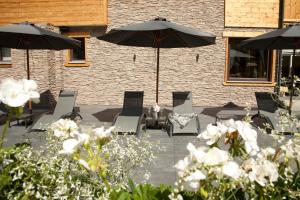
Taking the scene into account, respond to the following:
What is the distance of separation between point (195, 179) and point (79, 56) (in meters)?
14.0

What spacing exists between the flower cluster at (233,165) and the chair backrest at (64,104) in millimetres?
8945

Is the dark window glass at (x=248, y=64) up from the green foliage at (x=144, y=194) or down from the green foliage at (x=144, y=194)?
up

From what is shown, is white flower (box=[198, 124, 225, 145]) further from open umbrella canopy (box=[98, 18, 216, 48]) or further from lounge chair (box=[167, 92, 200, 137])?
lounge chair (box=[167, 92, 200, 137])

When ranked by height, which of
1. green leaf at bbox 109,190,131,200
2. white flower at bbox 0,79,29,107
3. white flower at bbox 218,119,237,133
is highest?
white flower at bbox 0,79,29,107

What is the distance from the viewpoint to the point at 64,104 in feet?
34.3

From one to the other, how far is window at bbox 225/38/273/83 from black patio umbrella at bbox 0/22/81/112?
6.90m

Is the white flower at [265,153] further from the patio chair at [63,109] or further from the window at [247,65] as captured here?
the window at [247,65]

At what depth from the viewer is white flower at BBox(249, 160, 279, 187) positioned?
4.79ft

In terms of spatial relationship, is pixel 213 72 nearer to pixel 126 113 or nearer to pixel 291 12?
pixel 291 12

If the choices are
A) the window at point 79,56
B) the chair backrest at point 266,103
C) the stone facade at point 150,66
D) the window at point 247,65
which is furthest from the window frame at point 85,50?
the chair backrest at point 266,103

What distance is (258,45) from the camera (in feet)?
31.8

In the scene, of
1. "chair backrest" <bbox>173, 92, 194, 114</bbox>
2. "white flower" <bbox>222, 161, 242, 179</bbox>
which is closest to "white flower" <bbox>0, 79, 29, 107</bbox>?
"white flower" <bbox>222, 161, 242, 179</bbox>

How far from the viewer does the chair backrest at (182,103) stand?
974cm

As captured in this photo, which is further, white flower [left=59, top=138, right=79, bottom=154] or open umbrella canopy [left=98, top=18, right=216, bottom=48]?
open umbrella canopy [left=98, top=18, right=216, bottom=48]
